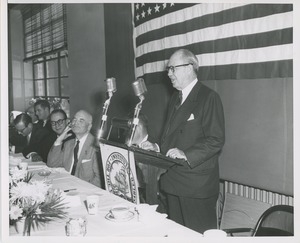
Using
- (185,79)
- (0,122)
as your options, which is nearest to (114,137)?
(185,79)

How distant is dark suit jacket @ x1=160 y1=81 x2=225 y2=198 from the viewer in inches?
88.3

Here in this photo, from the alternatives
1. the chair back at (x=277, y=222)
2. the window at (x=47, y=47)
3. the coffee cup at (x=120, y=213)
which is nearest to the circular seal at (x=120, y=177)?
the coffee cup at (x=120, y=213)

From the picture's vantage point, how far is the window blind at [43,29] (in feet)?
19.7

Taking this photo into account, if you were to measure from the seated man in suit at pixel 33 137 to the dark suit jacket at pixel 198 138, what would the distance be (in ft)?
6.42

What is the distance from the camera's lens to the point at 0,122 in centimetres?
185

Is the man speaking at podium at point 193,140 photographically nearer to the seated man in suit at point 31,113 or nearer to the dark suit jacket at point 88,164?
the dark suit jacket at point 88,164

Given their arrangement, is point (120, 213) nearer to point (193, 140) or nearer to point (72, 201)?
point (72, 201)

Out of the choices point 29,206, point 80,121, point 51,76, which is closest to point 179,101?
point 80,121

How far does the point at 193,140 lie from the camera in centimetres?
230

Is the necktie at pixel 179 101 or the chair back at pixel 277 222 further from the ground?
the necktie at pixel 179 101

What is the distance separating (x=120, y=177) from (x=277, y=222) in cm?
91

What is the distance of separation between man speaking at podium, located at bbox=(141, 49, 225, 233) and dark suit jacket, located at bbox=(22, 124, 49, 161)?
2.19 metres

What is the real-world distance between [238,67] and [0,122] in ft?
5.71

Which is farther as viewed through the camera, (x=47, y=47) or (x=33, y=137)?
(x=47, y=47)
